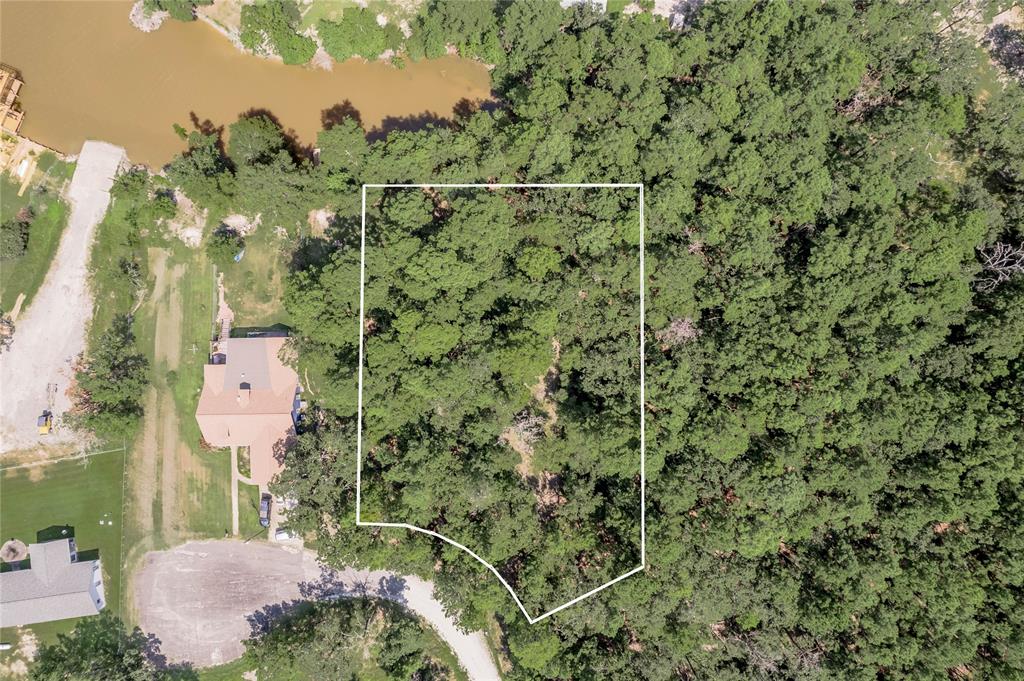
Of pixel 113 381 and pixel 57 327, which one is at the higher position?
pixel 57 327

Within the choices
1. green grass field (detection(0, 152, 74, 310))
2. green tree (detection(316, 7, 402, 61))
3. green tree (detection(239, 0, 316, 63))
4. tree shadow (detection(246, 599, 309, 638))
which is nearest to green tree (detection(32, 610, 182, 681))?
tree shadow (detection(246, 599, 309, 638))

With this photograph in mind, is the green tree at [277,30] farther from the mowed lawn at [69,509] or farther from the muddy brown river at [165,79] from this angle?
the mowed lawn at [69,509]

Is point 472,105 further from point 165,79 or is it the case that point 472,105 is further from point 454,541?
point 454,541

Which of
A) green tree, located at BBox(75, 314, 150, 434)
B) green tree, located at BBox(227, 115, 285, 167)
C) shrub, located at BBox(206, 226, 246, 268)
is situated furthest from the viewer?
shrub, located at BBox(206, 226, 246, 268)

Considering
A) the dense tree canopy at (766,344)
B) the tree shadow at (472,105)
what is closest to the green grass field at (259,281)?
the dense tree canopy at (766,344)

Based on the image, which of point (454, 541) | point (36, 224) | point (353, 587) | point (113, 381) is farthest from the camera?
point (353, 587)

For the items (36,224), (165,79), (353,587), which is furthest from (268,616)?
(165,79)

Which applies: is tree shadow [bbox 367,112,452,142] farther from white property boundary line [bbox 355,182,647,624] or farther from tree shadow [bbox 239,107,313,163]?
white property boundary line [bbox 355,182,647,624]

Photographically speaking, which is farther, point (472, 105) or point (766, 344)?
point (472, 105)
